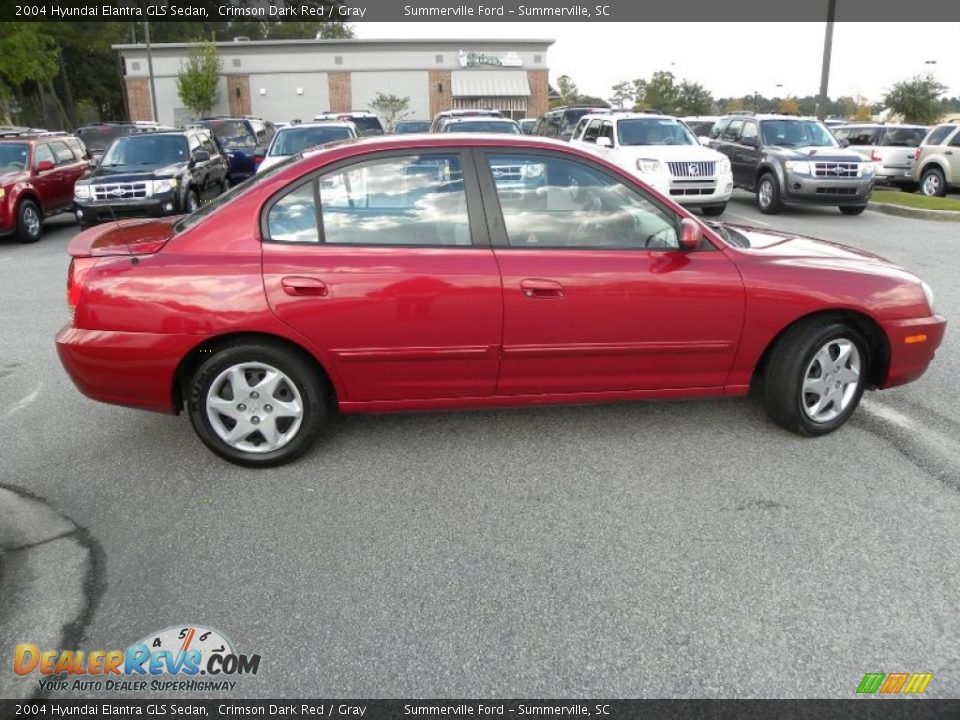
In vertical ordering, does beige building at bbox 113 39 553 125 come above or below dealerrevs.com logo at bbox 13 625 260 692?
above

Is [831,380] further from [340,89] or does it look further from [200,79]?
[340,89]

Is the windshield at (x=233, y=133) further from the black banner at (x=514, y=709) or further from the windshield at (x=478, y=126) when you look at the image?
the black banner at (x=514, y=709)

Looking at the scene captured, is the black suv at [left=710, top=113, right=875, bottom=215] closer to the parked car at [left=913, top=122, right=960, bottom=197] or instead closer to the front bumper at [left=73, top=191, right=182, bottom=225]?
the parked car at [left=913, top=122, right=960, bottom=197]

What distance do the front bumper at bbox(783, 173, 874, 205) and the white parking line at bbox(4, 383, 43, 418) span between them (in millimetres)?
12535

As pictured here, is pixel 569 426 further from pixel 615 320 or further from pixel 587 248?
pixel 587 248

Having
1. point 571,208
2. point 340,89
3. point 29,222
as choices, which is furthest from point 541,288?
point 340,89

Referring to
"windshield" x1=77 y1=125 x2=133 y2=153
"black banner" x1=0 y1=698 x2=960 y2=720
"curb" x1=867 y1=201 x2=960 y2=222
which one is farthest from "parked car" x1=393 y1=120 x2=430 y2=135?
"black banner" x1=0 y1=698 x2=960 y2=720

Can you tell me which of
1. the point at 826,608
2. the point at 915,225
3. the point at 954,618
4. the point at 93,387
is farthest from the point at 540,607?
the point at 915,225

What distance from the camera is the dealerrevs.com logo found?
2.54 meters

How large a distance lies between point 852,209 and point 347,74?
37.6m

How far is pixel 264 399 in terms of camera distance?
3.94 metres

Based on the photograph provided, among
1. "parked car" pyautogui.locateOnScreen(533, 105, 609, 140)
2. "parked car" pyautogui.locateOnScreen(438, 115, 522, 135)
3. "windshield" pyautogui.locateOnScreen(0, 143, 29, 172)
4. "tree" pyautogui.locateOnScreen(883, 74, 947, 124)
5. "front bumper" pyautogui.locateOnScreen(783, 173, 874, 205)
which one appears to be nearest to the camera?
"windshield" pyautogui.locateOnScreen(0, 143, 29, 172)

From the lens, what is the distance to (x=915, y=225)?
43.8 ft

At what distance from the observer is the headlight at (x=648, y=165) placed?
42.5ft
